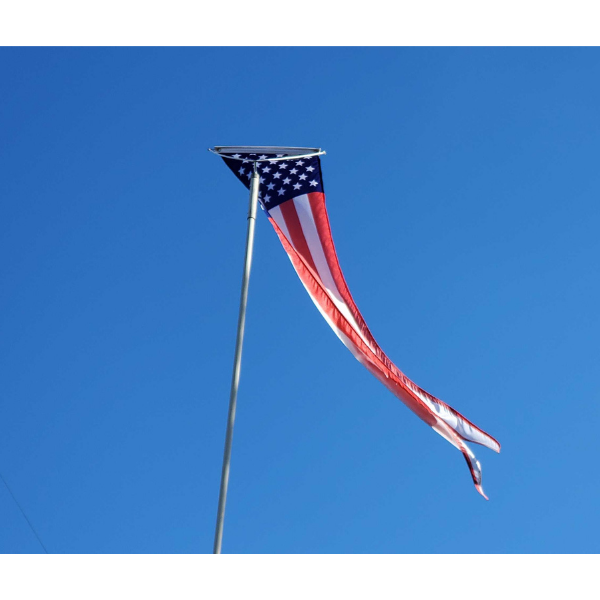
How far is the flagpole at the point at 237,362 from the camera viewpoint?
12297mm

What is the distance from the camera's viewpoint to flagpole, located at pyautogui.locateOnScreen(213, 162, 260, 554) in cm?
1230

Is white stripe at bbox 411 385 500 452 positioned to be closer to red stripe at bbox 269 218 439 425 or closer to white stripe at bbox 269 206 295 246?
red stripe at bbox 269 218 439 425

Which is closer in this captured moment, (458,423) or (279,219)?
(458,423)

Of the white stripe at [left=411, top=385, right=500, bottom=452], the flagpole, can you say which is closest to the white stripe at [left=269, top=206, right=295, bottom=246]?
the flagpole

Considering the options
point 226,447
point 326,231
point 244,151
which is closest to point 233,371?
point 226,447

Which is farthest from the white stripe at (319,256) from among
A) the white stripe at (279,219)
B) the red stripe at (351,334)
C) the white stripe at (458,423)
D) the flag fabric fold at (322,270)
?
the white stripe at (458,423)

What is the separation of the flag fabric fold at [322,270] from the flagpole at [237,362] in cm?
83

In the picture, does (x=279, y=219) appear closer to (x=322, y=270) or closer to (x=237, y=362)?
(x=322, y=270)

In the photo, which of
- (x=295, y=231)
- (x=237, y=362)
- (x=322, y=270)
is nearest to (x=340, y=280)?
(x=322, y=270)

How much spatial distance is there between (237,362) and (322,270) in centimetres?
332

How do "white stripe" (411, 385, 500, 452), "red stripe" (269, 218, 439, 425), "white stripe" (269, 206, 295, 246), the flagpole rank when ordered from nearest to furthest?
the flagpole
"red stripe" (269, 218, 439, 425)
"white stripe" (411, 385, 500, 452)
"white stripe" (269, 206, 295, 246)

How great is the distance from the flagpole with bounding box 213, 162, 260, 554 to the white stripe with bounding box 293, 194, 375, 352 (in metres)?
1.28

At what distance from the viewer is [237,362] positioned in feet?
44.8
